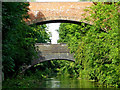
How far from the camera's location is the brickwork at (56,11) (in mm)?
17109

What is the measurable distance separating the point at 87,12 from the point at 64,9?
5.36 ft

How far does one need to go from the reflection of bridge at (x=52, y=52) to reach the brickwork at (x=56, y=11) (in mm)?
3572

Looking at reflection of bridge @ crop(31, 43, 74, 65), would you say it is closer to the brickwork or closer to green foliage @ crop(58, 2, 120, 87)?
the brickwork

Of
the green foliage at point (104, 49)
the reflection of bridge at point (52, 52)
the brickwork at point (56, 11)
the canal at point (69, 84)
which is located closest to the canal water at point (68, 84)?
the canal at point (69, 84)

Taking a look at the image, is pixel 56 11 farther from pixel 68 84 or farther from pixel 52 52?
pixel 68 84

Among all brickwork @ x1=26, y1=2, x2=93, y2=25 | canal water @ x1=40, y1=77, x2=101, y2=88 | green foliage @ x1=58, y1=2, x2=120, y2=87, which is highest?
brickwork @ x1=26, y1=2, x2=93, y2=25

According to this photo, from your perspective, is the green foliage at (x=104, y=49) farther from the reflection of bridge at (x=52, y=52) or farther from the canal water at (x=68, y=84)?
the reflection of bridge at (x=52, y=52)

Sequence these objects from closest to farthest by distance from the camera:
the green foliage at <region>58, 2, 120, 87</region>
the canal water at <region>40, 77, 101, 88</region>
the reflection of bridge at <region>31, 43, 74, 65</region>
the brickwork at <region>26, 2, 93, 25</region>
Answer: the green foliage at <region>58, 2, 120, 87</region>
the canal water at <region>40, 77, 101, 88</region>
the brickwork at <region>26, 2, 93, 25</region>
the reflection of bridge at <region>31, 43, 74, 65</region>

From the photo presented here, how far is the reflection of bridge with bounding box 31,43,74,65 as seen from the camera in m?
20.2

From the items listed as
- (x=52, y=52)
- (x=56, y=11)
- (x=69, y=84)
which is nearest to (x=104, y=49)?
(x=69, y=84)

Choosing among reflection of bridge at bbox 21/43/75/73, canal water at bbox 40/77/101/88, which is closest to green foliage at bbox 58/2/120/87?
canal water at bbox 40/77/101/88

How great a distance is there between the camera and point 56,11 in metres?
17.1

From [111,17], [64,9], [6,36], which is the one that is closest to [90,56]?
[111,17]

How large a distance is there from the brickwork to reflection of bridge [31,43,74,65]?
11.7 feet
